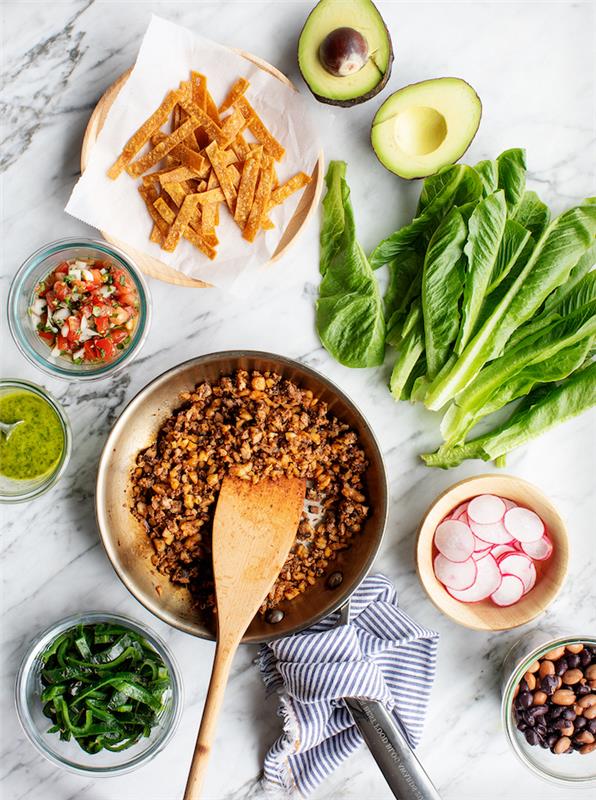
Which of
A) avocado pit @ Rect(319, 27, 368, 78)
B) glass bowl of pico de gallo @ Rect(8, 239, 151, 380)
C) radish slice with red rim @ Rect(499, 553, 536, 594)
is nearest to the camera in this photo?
avocado pit @ Rect(319, 27, 368, 78)

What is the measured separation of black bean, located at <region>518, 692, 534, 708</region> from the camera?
2004mm

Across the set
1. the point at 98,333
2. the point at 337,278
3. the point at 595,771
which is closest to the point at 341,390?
the point at 337,278

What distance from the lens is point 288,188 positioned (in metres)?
1.99

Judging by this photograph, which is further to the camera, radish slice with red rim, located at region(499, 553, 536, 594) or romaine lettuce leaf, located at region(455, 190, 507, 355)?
radish slice with red rim, located at region(499, 553, 536, 594)

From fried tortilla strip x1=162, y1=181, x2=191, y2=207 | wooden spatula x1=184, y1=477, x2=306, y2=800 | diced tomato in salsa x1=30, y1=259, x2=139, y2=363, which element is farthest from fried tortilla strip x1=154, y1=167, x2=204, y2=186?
wooden spatula x1=184, y1=477, x2=306, y2=800

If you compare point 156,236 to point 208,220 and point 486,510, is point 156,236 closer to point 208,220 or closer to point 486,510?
point 208,220

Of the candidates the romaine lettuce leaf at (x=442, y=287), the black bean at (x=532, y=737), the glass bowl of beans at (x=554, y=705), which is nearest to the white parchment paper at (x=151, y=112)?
the romaine lettuce leaf at (x=442, y=287)

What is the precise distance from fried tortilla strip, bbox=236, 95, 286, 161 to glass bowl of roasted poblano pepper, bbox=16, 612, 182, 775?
1323mm

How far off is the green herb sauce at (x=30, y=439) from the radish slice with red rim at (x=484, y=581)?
1141mm

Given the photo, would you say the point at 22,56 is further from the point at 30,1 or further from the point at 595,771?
the point at 595,771

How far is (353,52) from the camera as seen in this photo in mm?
1819

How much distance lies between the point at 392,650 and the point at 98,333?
120 centimetres

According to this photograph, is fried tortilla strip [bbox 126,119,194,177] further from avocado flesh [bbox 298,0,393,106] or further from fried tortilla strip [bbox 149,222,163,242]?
avocado flesh [bbox 298,0,393,106]

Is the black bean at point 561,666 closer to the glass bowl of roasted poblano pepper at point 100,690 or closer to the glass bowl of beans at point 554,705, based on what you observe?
the glass bowl of beans at point 554,705
